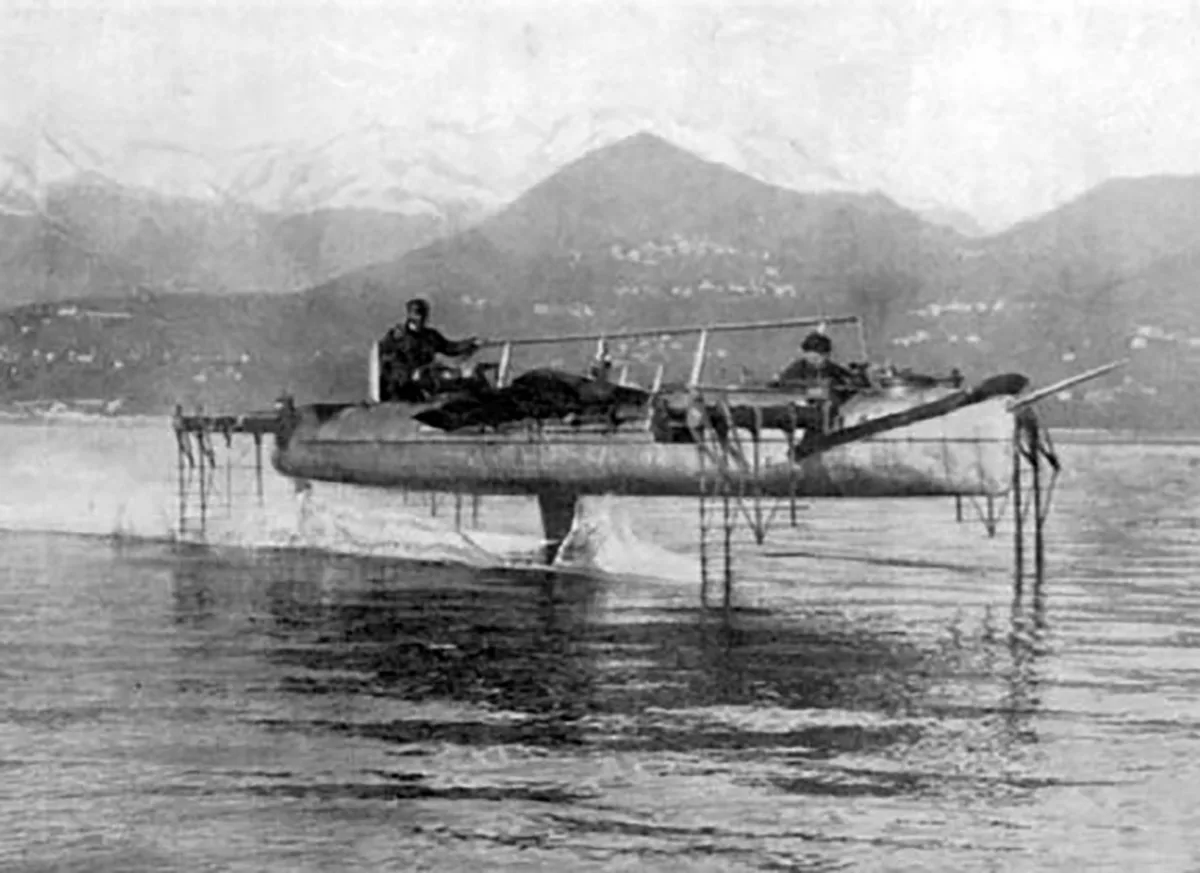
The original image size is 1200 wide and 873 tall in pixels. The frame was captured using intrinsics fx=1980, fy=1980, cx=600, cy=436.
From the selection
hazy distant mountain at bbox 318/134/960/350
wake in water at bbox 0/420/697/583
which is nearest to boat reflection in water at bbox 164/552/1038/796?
wake in water at bbox 0/420/697/583

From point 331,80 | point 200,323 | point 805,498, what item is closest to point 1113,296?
point 805,498

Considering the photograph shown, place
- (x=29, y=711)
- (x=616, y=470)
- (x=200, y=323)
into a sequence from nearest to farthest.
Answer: (x=29, y=711)
(x=200, y=323)
(x=616, y=470)

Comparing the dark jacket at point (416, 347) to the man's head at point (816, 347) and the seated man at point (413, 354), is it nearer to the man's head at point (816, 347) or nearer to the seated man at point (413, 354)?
the seated man at point (413, 354)

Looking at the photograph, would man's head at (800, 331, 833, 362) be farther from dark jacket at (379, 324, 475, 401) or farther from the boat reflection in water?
dark jacket at (379, 324, 475, 401)

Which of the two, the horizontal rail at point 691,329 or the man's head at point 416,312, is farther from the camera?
the man's head at point 416,312

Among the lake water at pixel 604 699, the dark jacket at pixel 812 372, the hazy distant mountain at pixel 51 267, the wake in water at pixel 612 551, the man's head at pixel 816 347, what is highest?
the hazy distant mountain at pixel 51 267

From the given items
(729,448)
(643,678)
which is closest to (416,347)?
(729,448)

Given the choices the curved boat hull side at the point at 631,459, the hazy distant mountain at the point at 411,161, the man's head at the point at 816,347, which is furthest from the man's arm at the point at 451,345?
the man's head at the point at 816,347

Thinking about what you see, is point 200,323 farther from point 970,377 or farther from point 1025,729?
point 1025,729
